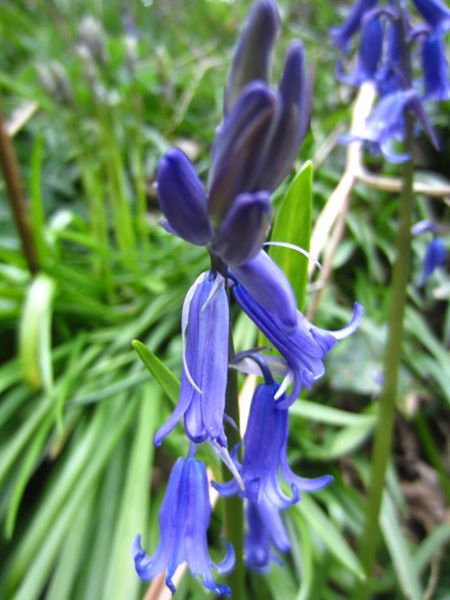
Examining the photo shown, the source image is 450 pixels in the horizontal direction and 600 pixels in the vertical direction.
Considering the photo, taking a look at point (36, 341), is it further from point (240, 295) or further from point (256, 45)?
point (256, 45)

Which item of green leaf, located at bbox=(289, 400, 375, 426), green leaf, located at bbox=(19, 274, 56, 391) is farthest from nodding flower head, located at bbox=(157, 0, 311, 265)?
green leaf, located at bbox=(19, 274, 56, 391)

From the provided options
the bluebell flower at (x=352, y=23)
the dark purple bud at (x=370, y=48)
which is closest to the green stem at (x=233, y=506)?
the dark purple bud at (x=370, y=48)

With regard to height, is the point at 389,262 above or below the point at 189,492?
below

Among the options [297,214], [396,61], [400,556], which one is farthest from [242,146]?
[400,556]

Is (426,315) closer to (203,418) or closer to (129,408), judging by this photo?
(129,408)

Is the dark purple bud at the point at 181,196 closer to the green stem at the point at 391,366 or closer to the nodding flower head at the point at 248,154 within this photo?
the nodding flower head at the point at 248,154

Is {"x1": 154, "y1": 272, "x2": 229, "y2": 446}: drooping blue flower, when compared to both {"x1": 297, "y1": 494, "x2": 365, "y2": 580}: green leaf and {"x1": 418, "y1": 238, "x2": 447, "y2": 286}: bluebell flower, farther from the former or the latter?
{"x1": 418, "y1": 238, "x2": 447, "y2": 286}: bluebell flower

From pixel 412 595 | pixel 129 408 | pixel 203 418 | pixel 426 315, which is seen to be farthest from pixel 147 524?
pixel 426 315
